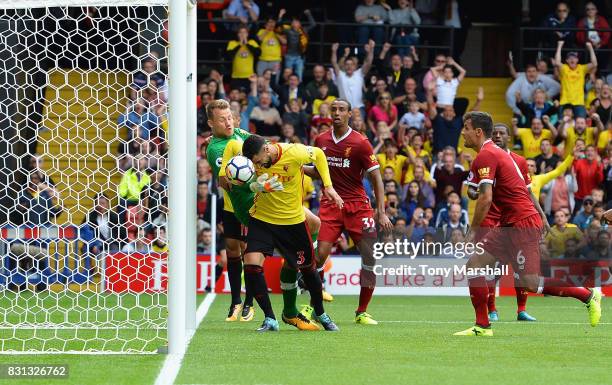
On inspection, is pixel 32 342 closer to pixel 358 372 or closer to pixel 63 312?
pixel 63 312

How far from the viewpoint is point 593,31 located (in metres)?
23.8

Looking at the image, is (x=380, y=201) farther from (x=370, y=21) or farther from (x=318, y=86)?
(x=370, y=21)

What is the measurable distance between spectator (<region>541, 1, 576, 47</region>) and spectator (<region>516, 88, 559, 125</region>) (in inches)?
77.6

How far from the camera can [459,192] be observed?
791 inches

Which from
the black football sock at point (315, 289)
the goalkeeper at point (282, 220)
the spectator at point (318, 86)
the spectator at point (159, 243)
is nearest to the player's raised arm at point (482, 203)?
the goalkeeper at point (282, 220)

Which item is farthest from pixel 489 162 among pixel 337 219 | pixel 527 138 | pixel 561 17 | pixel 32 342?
pixel 561 17

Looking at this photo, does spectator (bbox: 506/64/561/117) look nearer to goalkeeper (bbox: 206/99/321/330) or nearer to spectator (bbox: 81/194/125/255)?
spectator (bbox: 81/194/125/255)

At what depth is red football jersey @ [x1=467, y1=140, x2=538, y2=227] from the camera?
1059cm

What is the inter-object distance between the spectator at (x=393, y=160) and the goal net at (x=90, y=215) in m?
4.50

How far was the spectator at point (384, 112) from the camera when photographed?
21547 millimetres

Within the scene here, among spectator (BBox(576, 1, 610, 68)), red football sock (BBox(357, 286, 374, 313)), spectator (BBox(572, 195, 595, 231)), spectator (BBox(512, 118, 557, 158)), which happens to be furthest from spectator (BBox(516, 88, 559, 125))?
red football sock (BBox(357, 286, 374, 313))

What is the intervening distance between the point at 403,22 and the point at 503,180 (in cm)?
1296

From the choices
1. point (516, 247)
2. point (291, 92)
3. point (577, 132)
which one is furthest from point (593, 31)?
point (516, 247)

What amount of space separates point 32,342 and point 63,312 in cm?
256
